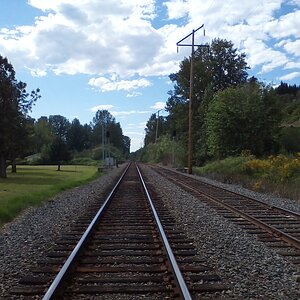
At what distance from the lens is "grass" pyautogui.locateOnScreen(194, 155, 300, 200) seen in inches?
916

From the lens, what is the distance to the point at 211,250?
8938mm

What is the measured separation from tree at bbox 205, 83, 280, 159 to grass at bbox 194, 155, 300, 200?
6.20 metres

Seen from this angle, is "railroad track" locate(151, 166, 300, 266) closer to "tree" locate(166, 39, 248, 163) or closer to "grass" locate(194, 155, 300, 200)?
"grass" locate(194, 155, 300, 200)

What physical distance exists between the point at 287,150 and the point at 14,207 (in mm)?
35094

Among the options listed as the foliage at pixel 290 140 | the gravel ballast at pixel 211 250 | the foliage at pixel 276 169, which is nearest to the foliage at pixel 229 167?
the foliage at pixel 276 169

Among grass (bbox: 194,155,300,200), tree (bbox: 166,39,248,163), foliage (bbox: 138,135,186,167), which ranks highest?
tree (bbox: 166,39,248,163)

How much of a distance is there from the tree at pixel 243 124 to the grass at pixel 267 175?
6.20 metres

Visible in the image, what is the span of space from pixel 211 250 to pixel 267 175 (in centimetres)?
1969

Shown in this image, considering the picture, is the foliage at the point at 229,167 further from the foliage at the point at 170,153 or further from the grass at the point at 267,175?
the foliage at the point at 170,153

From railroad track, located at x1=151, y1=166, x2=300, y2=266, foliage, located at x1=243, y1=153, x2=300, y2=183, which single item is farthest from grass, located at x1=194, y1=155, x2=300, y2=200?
railroad track, located at x1=151, y1=166, x2=300, y2=266

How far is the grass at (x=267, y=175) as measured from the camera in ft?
76.3

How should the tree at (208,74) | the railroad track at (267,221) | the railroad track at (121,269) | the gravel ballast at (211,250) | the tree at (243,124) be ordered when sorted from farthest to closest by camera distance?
1. the tree at (208,74)
2. the tree at (243,124)
3. the railroad track at (267,221)
4. the gravel ballast at (211,250)
5. the railroad track at (121,269)

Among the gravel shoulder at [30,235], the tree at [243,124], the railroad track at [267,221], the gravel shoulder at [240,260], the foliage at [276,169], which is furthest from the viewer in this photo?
the tree at [243,124]

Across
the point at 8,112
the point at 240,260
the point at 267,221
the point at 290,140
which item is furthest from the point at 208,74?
the point at 240,260
